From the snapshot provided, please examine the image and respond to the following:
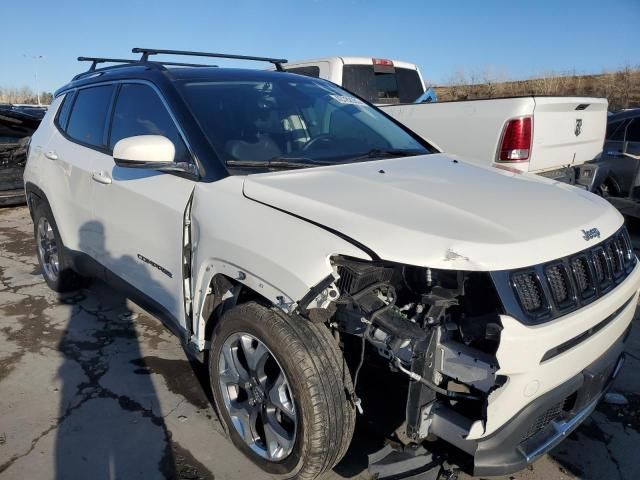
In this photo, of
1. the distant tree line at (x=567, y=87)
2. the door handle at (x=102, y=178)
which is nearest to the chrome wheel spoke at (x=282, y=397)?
the door handle at (x=102, y=178)

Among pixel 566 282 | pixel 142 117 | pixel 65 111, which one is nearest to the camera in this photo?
pixel 566 282

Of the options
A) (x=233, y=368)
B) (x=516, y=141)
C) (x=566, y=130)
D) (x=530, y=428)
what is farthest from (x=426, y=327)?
(x=566, y=130)

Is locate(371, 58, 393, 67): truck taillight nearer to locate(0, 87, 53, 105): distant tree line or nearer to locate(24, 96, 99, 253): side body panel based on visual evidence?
locate(24, 96, 99, 253): side body panel

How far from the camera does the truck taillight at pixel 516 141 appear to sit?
5018 millimetres

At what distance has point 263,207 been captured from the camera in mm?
2350

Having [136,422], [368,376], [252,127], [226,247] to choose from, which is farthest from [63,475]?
[252,127]

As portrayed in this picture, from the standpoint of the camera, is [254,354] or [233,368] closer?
[254,354]

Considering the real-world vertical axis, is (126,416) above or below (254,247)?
below

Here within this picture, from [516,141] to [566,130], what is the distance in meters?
0.86

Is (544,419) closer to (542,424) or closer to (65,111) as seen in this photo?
(542,424)

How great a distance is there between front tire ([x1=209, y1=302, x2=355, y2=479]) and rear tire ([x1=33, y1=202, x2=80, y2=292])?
8.01 ft

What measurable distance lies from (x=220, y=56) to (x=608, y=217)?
315 centimetres

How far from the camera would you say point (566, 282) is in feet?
6.81

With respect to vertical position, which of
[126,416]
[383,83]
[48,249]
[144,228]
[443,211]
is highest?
[383,83]
